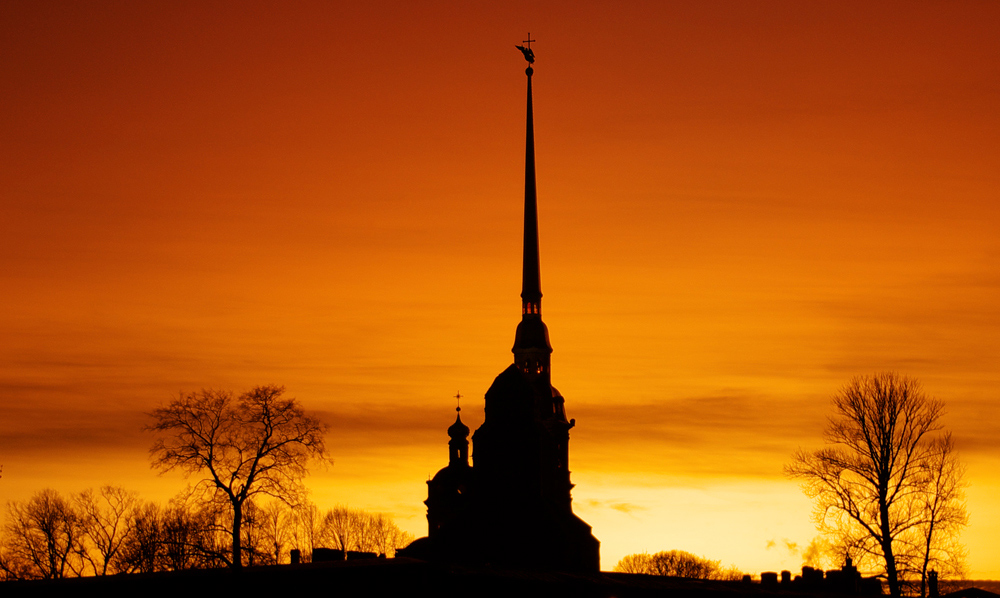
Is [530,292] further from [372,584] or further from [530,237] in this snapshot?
[372,584]

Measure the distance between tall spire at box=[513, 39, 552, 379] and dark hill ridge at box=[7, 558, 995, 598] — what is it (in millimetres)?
67124

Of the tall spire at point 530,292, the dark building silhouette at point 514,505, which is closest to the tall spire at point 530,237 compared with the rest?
the tall spire at point 530,292

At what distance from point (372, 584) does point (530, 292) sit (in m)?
94.3

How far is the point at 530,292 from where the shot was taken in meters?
145

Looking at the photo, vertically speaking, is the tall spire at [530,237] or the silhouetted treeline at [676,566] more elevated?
the tall spire at [530,237]

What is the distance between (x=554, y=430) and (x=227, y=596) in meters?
83.8

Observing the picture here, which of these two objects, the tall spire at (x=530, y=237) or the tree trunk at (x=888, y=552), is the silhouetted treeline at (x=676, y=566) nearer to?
the tall spire at (x=530, y=237)

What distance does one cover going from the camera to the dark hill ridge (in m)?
44.3

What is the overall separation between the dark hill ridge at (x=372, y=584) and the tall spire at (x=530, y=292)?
6712 cm

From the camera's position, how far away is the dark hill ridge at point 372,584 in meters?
44.3

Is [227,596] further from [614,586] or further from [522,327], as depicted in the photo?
[522,327]

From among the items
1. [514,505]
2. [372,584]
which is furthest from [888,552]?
[514,505]

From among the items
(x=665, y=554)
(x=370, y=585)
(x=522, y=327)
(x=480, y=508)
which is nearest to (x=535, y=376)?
(x=522, y=327)

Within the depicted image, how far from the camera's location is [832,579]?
81875 mm
